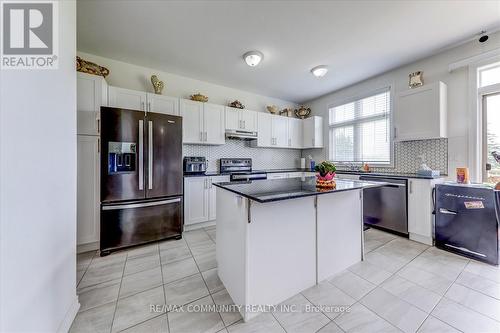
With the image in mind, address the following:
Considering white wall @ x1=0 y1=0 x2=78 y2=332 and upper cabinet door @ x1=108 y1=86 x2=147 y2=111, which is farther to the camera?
upper cabinet door @ x1=108 y1=86 x2=147 y2=111

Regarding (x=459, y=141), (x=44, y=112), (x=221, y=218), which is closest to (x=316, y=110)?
(x=459, y=141)

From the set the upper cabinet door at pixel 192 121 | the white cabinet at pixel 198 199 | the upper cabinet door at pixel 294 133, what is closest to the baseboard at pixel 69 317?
the white cabinet at pixel 198 199

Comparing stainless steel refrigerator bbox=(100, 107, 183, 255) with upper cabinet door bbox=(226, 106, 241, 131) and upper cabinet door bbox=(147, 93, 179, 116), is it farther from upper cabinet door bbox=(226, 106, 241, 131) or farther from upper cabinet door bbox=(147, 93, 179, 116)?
upper cabinet door bbox=(226, 106, 241, 131)

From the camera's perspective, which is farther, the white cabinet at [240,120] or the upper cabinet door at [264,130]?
the upper cabinet door at [264,130]

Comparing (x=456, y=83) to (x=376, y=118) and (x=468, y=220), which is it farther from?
(x=468, y=220)

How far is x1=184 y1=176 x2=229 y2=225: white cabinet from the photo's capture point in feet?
10.5

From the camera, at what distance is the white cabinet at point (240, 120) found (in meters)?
3.89

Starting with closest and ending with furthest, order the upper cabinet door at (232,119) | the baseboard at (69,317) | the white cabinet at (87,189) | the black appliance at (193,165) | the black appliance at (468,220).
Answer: the baseboard at (69,317) < the black appliance at (468,220) < the white cabinet at (87,189) < the black appliance at (193,165) < the upper cabinet door at (232,119)

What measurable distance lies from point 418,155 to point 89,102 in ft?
16.5

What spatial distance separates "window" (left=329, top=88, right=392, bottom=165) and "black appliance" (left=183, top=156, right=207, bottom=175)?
3.20m

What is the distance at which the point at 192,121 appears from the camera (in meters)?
3.48

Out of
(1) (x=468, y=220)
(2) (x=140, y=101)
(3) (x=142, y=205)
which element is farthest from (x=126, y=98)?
(1) (x=468, y=220)

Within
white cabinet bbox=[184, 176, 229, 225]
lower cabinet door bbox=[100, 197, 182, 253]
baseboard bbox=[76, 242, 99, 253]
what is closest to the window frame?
white cabinet bbox=[184, 176, 229, 225]

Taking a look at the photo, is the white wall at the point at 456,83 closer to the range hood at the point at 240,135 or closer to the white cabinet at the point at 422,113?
the white cabinet at the point at 422,113
